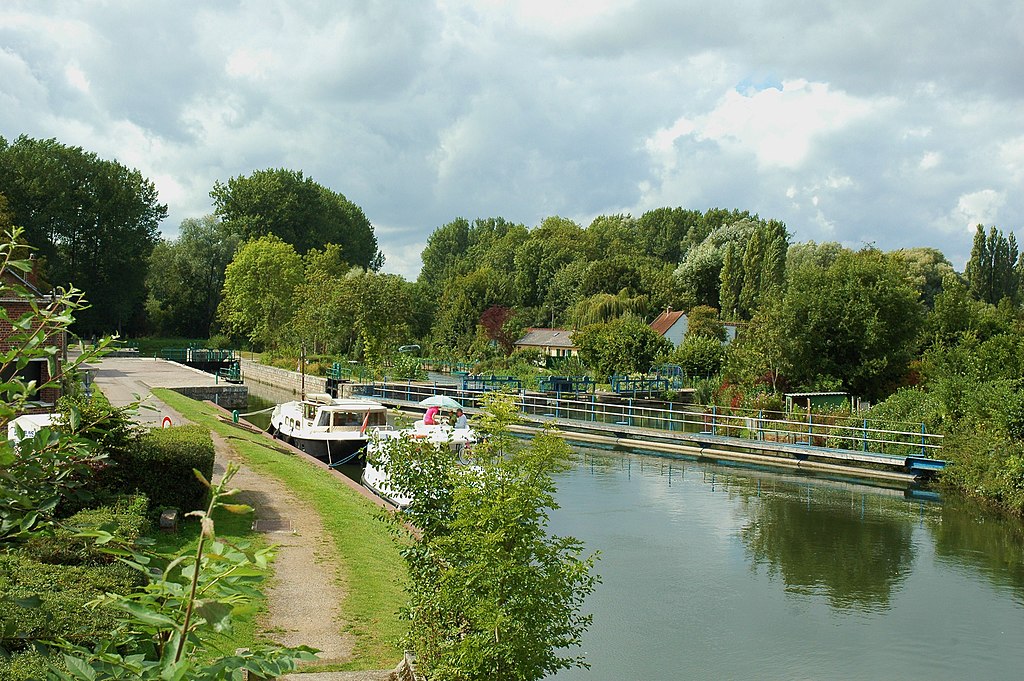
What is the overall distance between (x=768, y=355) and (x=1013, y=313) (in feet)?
76.2

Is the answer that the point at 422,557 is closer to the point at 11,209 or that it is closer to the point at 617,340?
the point at 617,340

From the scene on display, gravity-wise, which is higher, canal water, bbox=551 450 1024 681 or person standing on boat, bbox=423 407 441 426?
person standing on boat, bbox=423 407 441 426

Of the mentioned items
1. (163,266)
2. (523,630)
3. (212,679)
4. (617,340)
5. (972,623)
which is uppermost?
(163,266)

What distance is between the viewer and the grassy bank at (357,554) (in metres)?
10.9

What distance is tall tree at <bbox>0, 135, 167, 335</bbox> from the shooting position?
69.6 m

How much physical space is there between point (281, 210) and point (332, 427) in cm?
6977

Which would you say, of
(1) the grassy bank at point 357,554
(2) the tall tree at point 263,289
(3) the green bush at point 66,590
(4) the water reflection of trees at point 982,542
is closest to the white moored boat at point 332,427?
(1) the grassy bank at point 357,554

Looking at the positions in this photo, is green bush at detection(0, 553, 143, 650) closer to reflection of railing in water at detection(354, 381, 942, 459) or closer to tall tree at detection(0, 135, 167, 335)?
reflection of railing in water at detection(354, 381, 942, 459)

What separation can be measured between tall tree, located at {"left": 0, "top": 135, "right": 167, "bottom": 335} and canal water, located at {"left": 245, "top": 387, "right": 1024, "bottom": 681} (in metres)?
59.2

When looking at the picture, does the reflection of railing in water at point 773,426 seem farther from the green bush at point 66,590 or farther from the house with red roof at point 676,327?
the house with red roof at point 676,327

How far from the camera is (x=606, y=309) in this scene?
66625 mm

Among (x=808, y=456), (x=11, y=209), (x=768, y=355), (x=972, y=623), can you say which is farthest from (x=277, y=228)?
(x=972, y=623)

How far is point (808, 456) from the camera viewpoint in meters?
30.0

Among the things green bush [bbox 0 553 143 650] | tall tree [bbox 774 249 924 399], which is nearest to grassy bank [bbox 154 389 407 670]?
green bush [bbox 0 553 143 650]
